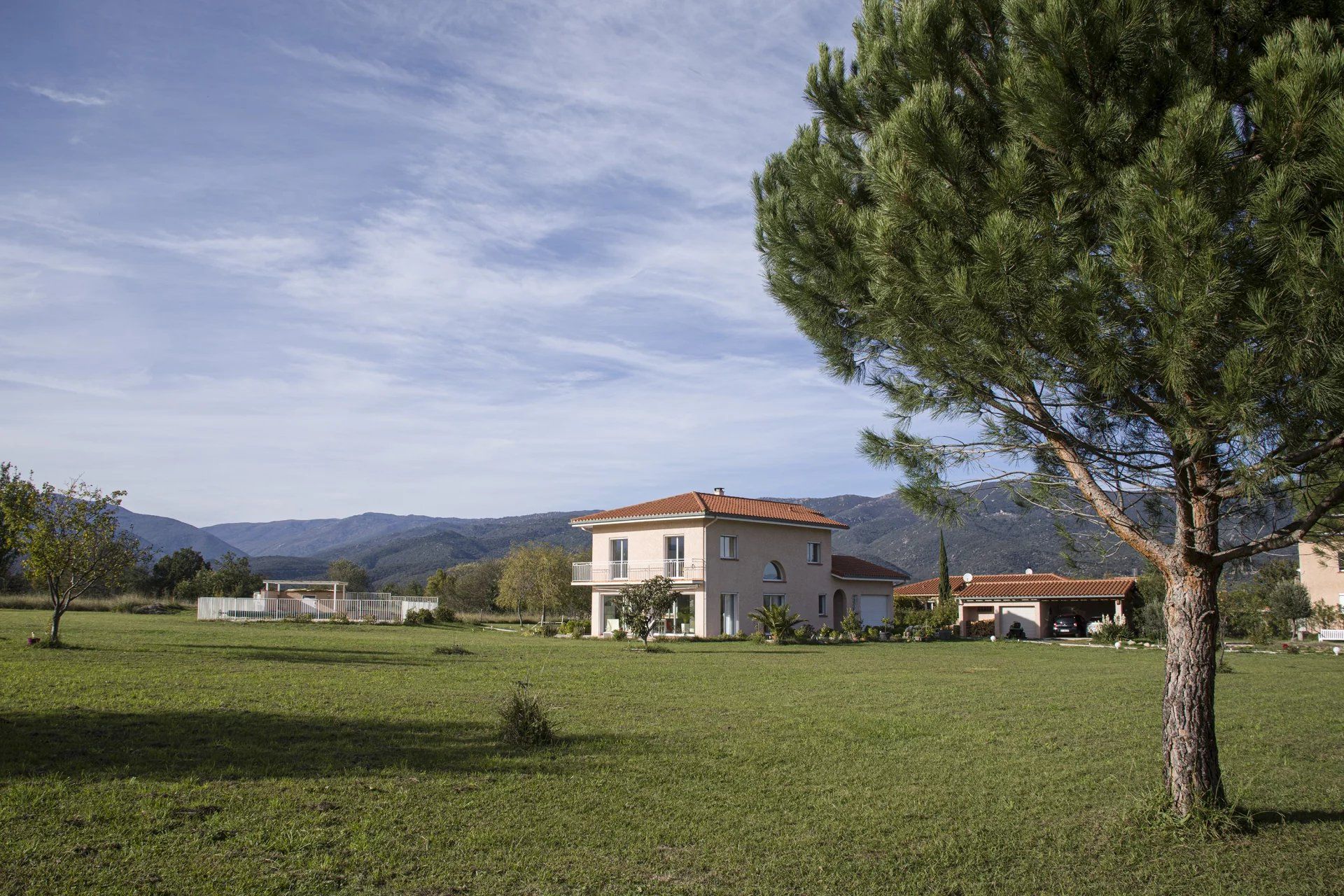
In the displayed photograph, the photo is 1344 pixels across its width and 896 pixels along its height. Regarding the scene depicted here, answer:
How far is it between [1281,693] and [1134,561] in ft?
36.5

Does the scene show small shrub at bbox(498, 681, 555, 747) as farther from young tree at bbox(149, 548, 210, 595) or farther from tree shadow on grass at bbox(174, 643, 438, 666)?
young tree at bbox(149, 548, 210, 595)

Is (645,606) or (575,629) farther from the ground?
(645,606)

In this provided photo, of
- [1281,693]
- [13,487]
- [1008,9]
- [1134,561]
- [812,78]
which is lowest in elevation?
[1281,693]

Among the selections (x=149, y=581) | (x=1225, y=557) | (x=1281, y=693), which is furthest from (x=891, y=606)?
(x=149, y=581)

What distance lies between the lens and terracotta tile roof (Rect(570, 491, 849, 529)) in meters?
37.7

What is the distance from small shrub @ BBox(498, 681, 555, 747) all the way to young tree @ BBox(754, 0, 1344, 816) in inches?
191

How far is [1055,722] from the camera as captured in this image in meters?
12.4

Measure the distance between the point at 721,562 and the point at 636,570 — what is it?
4096 mm

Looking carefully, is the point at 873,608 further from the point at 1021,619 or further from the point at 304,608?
the point at 304,608

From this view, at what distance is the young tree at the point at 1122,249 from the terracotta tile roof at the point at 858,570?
1403 inches

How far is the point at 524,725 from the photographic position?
30.6ft

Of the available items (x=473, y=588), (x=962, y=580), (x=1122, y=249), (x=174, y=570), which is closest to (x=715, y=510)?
(x=962, y=580)

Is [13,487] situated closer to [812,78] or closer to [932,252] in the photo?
[812,78]

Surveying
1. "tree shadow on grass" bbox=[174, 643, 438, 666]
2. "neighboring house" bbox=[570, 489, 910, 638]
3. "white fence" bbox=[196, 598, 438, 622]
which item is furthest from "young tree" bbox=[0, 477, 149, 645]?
"white fence" bbox=[196, 598, 438, 622]
